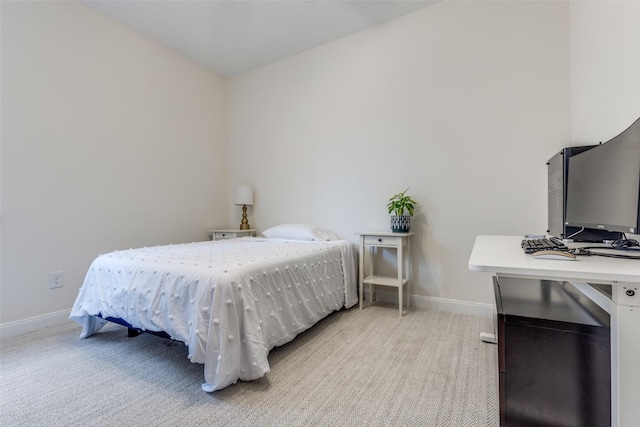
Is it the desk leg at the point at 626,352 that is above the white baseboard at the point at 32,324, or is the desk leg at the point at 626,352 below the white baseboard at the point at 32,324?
above

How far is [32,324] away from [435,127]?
140 inches

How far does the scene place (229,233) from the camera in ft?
11.4

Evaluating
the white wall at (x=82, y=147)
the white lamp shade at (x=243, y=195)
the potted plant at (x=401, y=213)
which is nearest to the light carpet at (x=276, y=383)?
the white wall at (x=82, y=147)

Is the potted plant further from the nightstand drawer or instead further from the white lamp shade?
the nightstand drawer

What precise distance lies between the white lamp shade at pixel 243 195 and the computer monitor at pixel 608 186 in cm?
294

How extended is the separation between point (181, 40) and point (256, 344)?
123 inches

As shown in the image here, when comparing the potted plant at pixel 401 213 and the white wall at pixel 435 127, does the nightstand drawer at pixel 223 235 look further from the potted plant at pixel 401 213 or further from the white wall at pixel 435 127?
the potted plant at pixel 401 213

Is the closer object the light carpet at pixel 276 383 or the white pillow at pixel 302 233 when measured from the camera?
the light carpet at pixel 276 383

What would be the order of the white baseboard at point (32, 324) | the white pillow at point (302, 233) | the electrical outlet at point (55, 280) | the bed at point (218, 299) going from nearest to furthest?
the bed at point (218, 299)
the white baseboard at point (32, 324)
the electrical outlet at point (55, 280)
the white pillow at point (302, 233)

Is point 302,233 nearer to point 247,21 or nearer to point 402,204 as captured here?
point 402,204

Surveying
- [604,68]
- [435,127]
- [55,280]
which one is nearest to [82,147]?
[55,280]

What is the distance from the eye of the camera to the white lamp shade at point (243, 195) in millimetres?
3510

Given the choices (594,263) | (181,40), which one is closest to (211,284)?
(594,263)

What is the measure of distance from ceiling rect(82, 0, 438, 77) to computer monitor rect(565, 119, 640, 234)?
2.02m
